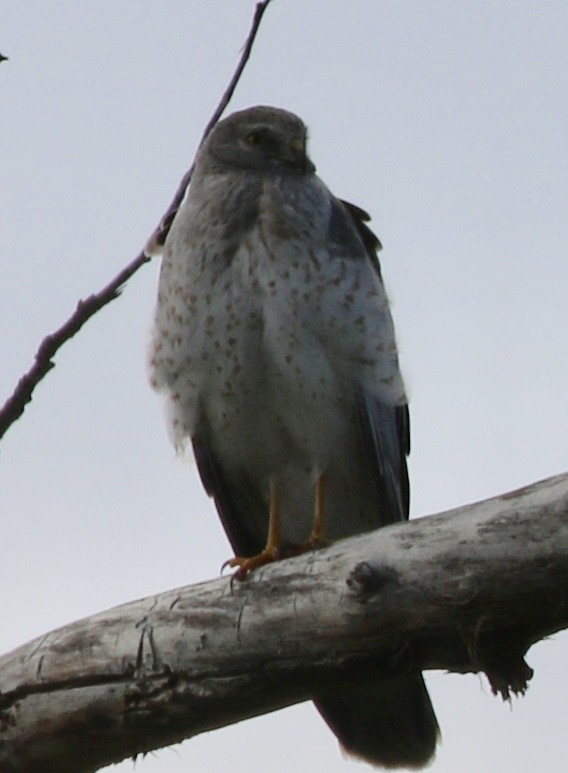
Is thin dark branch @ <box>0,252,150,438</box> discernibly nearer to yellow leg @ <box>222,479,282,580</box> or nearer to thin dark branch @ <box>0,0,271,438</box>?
thin dark branch @ <box>0,0,271,438</box>

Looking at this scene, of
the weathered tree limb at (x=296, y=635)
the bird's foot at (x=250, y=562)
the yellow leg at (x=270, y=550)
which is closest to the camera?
the weathered tree limb at (x=296, y=635)

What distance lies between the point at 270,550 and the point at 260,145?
174cm

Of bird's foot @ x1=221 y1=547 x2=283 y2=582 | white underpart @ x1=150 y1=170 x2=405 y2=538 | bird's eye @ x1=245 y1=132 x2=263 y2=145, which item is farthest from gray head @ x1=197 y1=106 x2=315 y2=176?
bird's foot @ x1=221 y1=547 x2=283 y2=582

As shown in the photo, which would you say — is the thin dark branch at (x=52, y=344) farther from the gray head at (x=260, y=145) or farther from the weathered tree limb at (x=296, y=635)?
the gray head at (x=260, y=145)

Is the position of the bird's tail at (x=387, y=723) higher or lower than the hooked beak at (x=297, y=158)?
lower

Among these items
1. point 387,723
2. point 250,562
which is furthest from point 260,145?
point 387,723

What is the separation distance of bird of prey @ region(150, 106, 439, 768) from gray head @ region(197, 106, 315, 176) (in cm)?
1

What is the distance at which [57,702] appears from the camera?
3404mm

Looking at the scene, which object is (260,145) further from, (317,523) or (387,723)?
(387,723)

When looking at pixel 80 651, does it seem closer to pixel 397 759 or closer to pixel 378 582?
pixel 378 582

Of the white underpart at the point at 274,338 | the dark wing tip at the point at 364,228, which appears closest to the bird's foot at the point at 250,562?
the white underpart at the point at 274,338

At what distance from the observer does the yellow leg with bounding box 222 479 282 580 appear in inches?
143

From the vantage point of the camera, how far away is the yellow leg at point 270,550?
3.63m

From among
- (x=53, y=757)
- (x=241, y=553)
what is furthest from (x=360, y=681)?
(x=241, y=553)
